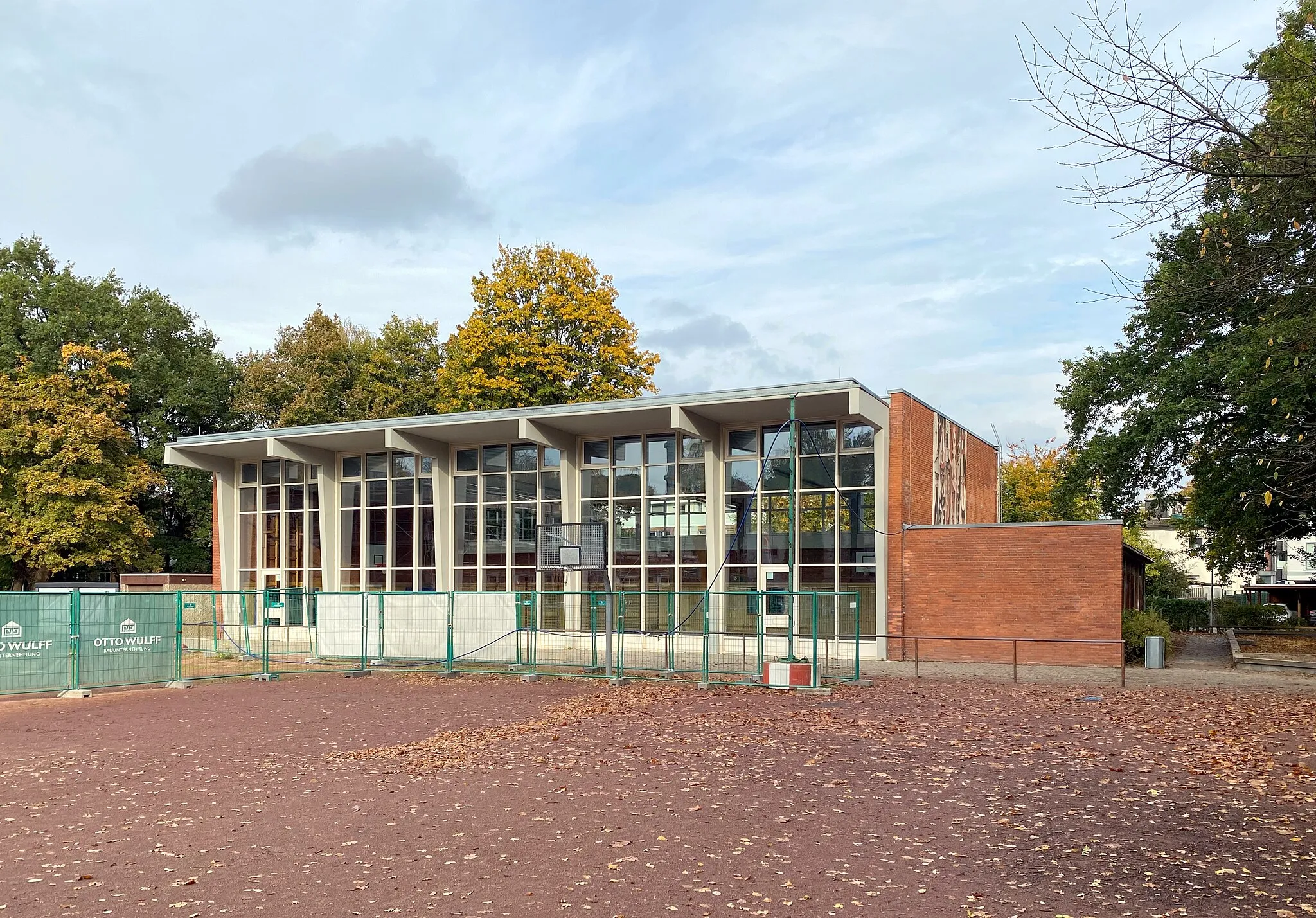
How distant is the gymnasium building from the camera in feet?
84.3

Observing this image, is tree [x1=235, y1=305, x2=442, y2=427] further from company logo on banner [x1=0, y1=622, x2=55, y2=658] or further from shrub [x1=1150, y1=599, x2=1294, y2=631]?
shrub [x1=1150, y1=599, x2=1294, y2=631]

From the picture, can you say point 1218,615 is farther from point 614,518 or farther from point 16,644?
point 16,644

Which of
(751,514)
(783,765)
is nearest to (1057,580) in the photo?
(751,514)

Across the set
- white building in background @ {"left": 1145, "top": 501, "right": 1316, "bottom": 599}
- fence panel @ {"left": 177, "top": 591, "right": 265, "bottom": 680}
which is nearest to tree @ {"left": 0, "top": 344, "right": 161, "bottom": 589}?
fence panel @ {"left": 177, "top": 591, "right": 265, "bottom": 680}

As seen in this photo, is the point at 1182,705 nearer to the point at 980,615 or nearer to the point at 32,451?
the point at 980,615

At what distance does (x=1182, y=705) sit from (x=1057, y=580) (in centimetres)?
750

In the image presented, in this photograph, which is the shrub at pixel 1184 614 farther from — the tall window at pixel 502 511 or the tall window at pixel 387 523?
the tall window at pixel 387 523

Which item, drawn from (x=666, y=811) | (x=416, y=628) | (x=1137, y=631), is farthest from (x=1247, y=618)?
(x=666, y=811)

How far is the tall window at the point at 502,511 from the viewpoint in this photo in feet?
104

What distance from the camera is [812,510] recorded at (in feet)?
91.8

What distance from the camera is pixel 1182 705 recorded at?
1755 cm

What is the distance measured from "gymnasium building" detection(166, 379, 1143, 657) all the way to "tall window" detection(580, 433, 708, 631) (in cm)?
6

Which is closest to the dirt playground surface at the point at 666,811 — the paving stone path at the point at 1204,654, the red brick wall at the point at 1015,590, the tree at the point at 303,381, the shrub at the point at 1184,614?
the red brick wall at the point at 1015,590

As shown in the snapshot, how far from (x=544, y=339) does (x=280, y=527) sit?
13095 millimetres
